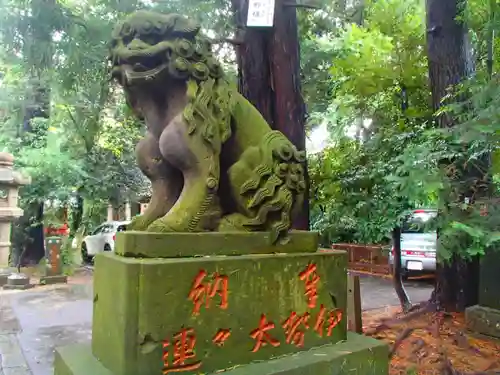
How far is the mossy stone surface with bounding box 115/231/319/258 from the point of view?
220cm

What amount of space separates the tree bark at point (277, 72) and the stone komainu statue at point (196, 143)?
1838mm

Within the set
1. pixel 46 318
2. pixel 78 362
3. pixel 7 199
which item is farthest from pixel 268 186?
pixel 7 199

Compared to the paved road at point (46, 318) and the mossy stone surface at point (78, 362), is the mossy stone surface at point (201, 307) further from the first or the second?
the paved road at point (46, 318)

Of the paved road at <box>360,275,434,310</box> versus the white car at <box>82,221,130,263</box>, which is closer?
the paved road at <box>360,275,434,310</box>

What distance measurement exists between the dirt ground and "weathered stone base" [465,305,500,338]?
123mm

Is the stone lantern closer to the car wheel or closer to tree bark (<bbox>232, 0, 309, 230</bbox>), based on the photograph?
the car wheel

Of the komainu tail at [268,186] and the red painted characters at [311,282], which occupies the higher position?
the komainu tail at [268,186]

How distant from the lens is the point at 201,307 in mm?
2213

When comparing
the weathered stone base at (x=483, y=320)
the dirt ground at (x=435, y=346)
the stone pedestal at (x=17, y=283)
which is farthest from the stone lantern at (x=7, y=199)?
the weathered stone base at (x=483, y=320)

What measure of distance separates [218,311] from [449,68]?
4.85 metres

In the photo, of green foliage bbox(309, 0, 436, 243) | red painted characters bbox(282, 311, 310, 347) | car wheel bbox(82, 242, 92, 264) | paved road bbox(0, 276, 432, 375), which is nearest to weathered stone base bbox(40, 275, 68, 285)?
paved road bbox(0, 276, 432, 375)

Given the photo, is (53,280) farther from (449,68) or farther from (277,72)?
(449,68)

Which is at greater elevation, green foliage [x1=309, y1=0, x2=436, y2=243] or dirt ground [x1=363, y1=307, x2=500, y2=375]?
green foliage [x1=309, y1=0, x2=436, y2=243]

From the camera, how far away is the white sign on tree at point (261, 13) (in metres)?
4.19
